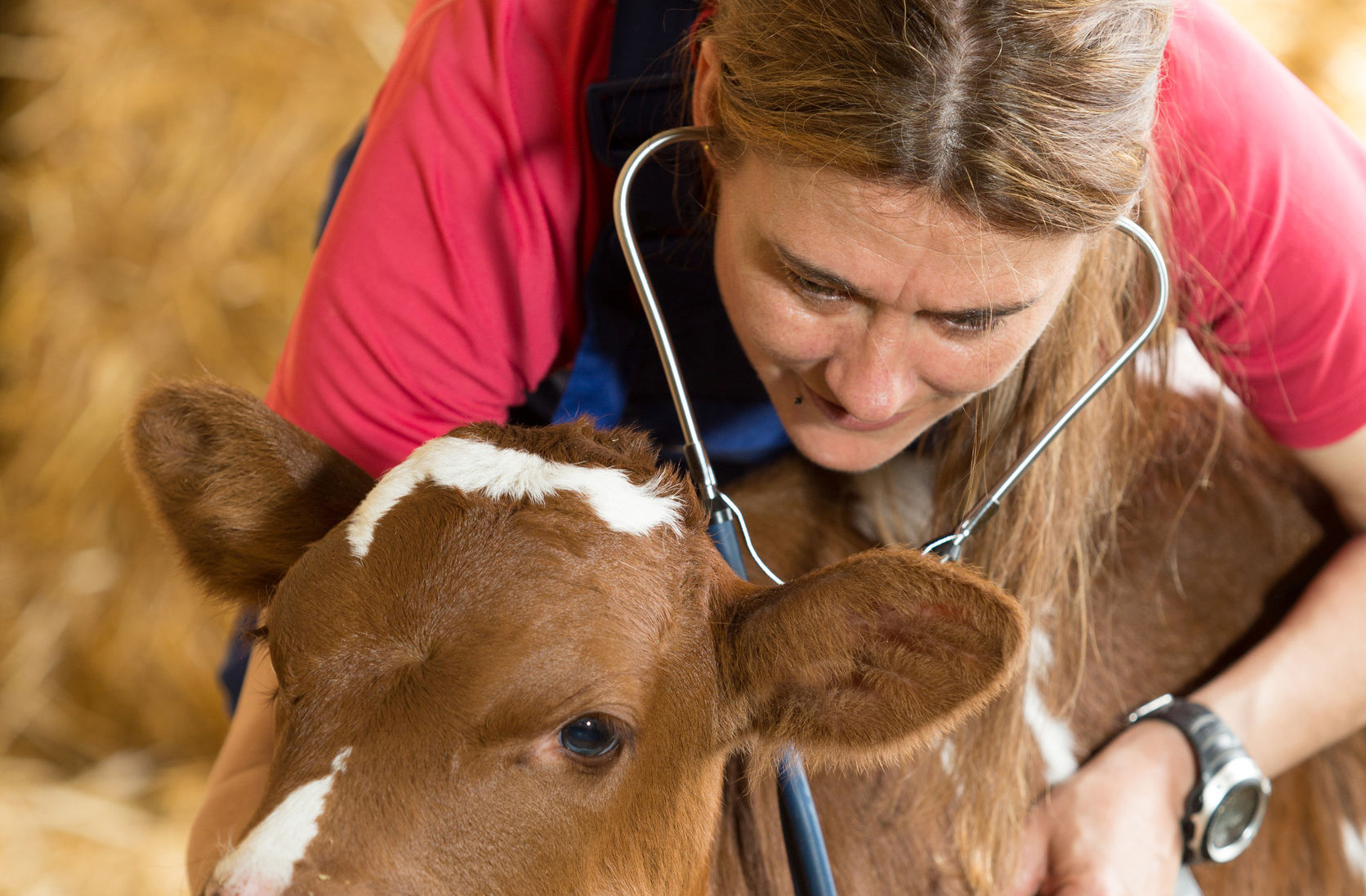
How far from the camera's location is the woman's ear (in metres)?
1.44

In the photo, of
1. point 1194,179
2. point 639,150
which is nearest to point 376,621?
point 639,150

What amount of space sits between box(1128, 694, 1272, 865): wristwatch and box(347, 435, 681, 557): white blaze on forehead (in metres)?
0.97

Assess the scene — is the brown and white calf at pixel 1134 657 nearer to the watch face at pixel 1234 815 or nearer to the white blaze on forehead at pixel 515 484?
the watch face at pixel 1234 815

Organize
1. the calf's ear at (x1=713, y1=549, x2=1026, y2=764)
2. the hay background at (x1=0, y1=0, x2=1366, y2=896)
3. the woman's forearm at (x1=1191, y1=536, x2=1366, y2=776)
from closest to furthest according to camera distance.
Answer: the calf's ear at (x1=713, y1=549, x2=1026, y2=764)
the woman's forearm at (x1=1191, y1=536, x2=1366, y2=776)
the hay background at (x1=0, y1=0, x2=1366, y2=896)

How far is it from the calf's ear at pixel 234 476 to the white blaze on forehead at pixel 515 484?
0.20 metres

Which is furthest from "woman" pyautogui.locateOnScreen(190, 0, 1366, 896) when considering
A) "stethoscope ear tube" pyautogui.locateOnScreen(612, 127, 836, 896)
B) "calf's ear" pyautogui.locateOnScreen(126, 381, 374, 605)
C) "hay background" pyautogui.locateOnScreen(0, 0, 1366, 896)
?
"hay background" pyautogui.locateOnScreen(0, 0, 1366, 896)

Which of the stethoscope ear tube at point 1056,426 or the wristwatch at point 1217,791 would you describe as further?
the wristwatch at point 1217,791

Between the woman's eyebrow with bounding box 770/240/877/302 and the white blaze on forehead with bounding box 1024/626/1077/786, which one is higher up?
the woman's eyebrow with bounding box 770/240/877/302

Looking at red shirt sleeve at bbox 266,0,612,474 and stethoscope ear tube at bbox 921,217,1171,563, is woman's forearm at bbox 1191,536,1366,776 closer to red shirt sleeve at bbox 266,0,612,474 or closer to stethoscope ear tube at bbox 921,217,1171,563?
stethoscope ear tube at bbox 921,217,1171,563

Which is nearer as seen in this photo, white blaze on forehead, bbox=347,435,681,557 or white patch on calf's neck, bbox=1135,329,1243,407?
white blaze on forehead, bbox=347,435,681,557

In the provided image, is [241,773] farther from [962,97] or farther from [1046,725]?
[962,97]

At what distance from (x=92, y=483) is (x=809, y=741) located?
9.25ft

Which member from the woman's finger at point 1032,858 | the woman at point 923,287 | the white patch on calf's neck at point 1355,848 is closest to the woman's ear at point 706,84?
the woman at point 923,287

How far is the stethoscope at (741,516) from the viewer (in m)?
1.38
